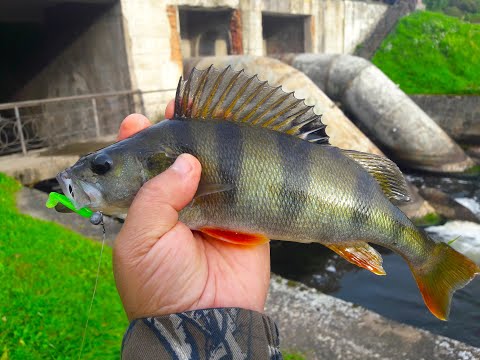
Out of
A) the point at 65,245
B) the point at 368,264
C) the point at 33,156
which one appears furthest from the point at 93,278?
the point at 33,156

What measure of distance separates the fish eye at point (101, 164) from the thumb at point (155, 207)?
23 centimetres

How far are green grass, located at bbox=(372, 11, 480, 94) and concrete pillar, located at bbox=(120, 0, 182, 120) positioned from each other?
10228 mm

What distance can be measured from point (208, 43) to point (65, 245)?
1490 cm

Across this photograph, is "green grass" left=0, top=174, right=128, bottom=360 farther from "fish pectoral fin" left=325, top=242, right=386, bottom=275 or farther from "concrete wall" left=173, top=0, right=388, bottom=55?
"concrete wall" left=173, top=0, right=388, bottom=55

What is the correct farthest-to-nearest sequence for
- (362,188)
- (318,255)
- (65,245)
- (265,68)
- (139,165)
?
(265,68)
(318,255)
(65,245)
(362,188)
(139,165)

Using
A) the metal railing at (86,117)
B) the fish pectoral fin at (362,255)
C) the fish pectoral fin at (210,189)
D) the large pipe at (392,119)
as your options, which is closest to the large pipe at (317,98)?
the large pipe at (392,119)

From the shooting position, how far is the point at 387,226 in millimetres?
2252

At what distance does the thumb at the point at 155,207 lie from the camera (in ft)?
6.29

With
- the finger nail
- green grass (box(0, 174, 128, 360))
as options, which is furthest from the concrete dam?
the finger nail

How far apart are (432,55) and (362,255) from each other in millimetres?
19731

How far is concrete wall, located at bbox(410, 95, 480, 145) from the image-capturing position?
15109mm

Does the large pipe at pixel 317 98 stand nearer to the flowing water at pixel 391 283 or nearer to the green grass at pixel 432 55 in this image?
the flowing water at pixel 391 283

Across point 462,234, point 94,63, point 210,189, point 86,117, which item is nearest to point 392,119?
point 462,234

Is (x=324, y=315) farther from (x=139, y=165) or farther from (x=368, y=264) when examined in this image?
(x=139, y=165)
